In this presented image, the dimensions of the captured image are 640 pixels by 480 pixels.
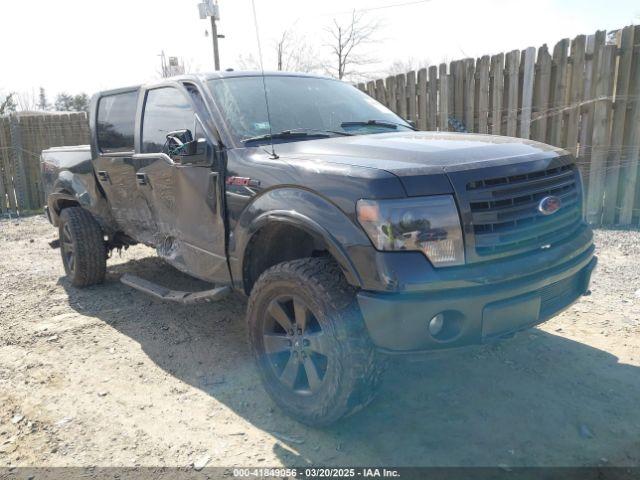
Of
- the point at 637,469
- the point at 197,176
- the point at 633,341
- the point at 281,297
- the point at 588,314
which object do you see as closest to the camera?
the point at 637,469

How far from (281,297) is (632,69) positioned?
5.73 metres

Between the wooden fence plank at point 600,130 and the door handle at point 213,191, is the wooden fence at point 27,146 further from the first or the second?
the wooden fence plank at point 600,130

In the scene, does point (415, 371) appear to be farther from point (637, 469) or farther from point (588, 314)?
point (588, 314)

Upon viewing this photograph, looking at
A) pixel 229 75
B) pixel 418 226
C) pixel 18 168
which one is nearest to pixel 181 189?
pixel 229 75

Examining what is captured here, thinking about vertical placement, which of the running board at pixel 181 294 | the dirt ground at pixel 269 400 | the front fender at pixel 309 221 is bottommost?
the dirt ground at pixel 269 400

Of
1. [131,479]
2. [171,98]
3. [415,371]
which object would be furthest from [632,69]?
[131,479]

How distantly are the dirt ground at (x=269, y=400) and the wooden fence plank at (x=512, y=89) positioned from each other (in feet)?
9.99

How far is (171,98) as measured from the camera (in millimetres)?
3908

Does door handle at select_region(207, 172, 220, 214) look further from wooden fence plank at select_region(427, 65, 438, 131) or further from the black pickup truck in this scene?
wooden fence plank at select_region(427, 65, 438, 131)

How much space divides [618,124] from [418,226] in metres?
5.35

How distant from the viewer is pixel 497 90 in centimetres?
712

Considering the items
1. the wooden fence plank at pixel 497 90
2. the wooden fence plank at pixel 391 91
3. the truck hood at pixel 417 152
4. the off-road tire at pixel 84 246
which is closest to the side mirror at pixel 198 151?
the truck hood at pixel 417 152

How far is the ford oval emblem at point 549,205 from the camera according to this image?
8.65ft

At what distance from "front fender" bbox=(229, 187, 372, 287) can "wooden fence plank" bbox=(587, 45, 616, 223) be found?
5.25 m
